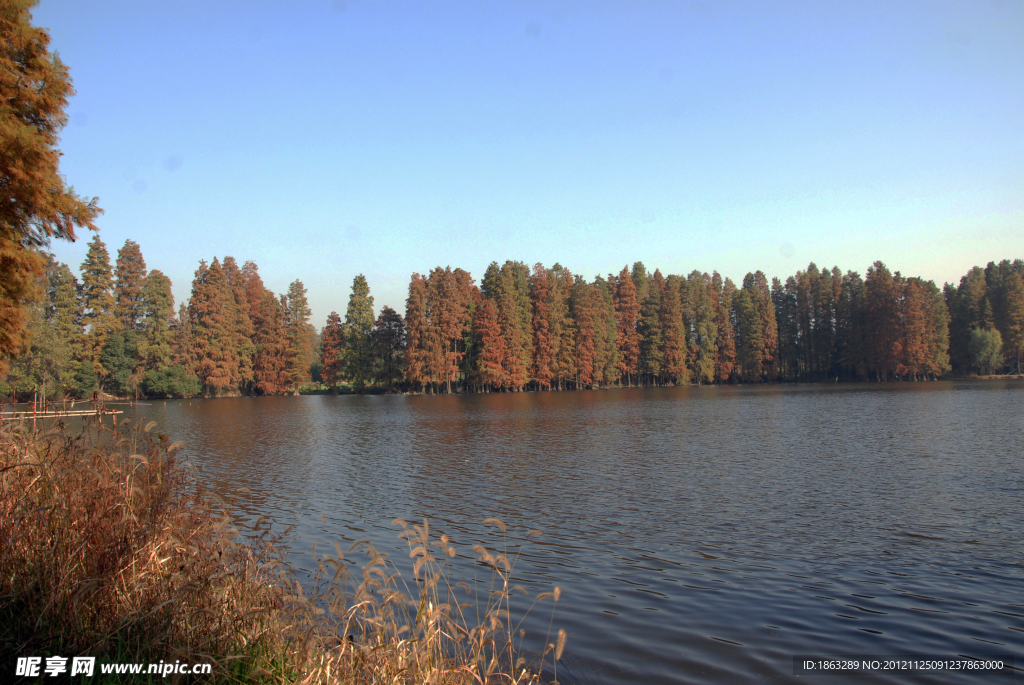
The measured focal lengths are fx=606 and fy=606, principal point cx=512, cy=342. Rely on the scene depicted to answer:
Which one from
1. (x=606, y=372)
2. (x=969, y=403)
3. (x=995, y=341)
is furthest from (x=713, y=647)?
(x=995, y=341)

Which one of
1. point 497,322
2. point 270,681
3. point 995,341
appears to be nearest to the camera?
point 270,681

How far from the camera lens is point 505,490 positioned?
15656 mm

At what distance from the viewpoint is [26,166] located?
10.7 metres

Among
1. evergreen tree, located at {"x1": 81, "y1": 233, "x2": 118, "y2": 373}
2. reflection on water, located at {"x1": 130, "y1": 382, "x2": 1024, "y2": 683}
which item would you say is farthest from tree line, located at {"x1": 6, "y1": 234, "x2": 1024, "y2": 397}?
reflection on water, located at {"x1": 130, "y1": 382, "x2": 1024, "y2": 683}

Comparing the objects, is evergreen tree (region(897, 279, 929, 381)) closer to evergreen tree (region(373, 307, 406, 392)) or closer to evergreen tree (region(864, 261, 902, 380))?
evergreen tree (region(864, 261, 902, 380))

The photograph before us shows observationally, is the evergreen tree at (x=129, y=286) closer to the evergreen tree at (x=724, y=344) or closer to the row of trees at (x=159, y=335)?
the row of trees at (x=159, y=335)

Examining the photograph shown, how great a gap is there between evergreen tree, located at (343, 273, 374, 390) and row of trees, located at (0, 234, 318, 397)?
743 cm

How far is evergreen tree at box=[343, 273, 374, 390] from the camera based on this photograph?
83.2 metres

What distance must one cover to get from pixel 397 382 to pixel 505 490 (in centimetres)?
6881

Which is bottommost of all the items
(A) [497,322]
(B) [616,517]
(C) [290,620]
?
(B) [616,517]

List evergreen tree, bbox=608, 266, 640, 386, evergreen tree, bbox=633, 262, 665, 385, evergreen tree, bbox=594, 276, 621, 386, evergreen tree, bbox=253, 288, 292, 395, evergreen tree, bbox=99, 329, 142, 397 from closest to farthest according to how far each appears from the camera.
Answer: evergreen tree, bbox=99, 329, 142, 397 → evergreen tree, bbox=253, 288, 292, 395 → evergreen tree, bbox=594, 276, 621, 386 → evergreen tree, bbox=633, 262, 665, 385 → evergreen tree, bbox=608, 266, 640, 386

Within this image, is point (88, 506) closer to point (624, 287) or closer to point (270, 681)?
point (270, 681)

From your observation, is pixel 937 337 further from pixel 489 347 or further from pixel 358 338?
pixel 358 338

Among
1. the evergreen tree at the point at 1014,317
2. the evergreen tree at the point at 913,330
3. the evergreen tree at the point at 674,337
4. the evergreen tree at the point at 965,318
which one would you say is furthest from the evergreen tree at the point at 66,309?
the evergreen tree at the point at 1014,317
